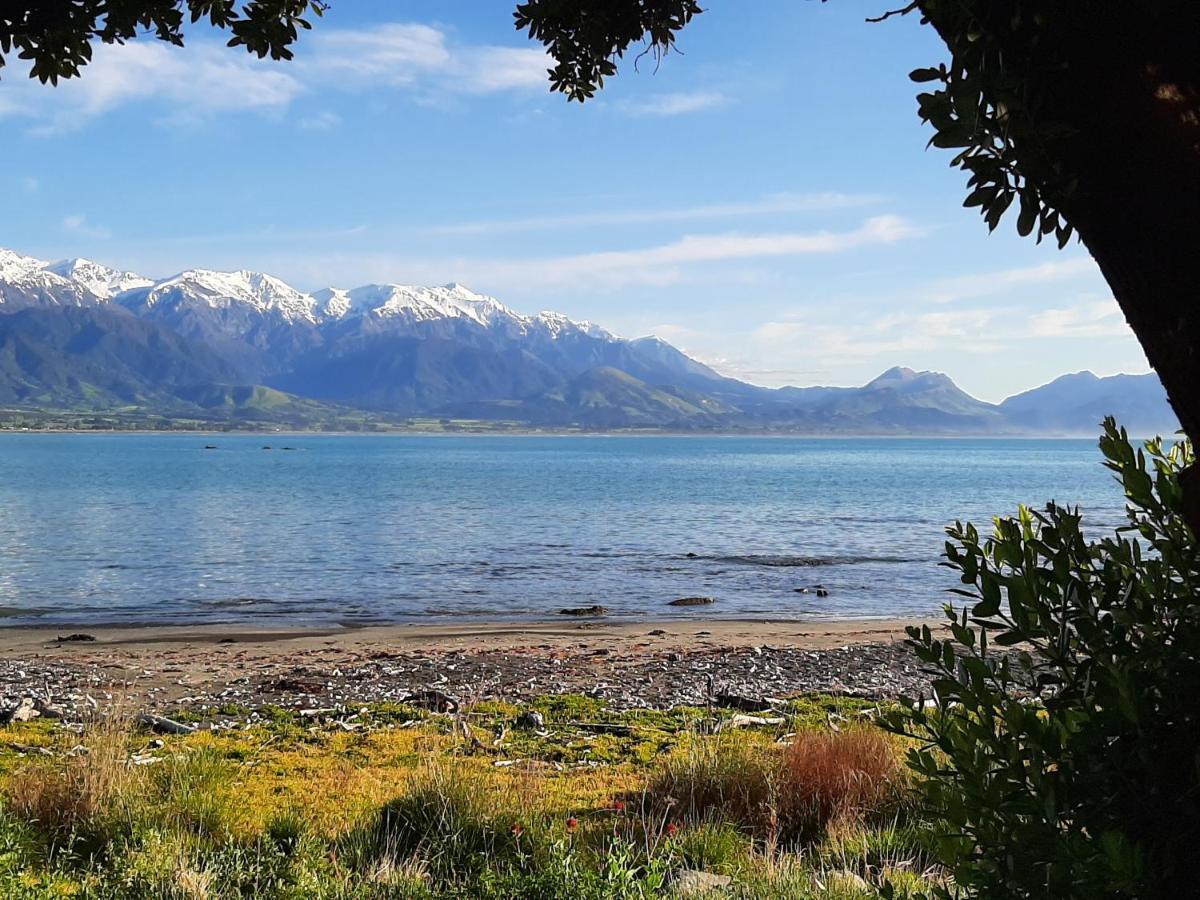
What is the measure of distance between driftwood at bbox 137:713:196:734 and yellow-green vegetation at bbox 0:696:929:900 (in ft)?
5.81

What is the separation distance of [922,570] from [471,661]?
2683 centimetres

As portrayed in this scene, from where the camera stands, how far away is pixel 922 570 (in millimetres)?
41469

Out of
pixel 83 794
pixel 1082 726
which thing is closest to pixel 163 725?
pixel 83 794

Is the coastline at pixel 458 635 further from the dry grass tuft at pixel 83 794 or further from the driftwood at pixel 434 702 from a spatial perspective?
the dry grass tuft at pixel 83 794

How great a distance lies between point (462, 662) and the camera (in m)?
19.3

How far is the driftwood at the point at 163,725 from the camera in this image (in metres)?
11.9

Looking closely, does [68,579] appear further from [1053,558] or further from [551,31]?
[1053,558]

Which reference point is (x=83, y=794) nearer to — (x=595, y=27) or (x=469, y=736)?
(x=469, y=736)

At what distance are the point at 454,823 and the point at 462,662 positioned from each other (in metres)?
12.5

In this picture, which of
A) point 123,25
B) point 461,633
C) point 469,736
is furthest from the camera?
Answer: point 461,633

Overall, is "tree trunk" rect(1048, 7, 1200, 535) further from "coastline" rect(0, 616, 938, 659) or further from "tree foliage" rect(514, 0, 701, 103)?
"coastline" rect(0, 616, 938, 659)

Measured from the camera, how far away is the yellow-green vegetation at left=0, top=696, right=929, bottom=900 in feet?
19.0

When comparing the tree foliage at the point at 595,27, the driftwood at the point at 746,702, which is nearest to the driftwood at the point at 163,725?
the driftwood at the point at 746,702

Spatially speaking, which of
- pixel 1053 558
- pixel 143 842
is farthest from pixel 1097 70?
pixel 143 842
